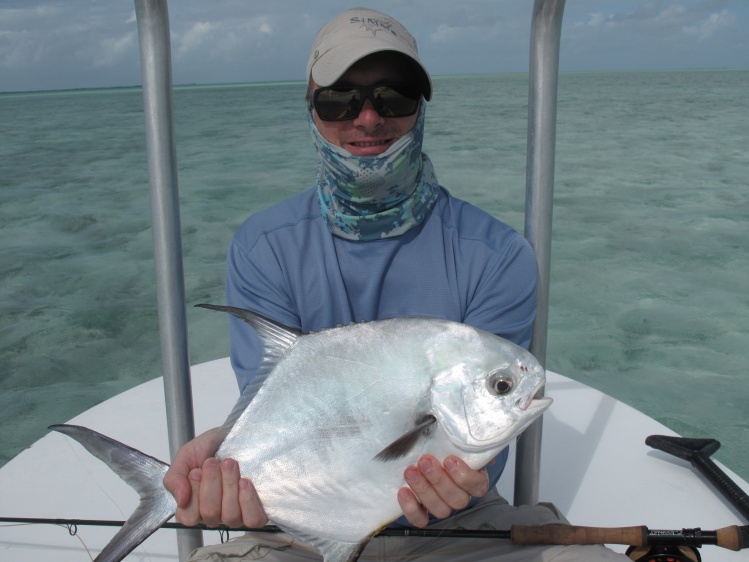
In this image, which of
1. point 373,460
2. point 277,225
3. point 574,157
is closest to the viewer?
point 373,460

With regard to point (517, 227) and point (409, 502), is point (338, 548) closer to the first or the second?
point (409, 502)

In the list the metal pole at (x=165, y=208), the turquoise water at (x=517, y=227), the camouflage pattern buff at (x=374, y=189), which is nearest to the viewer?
the metal pole at (x=165, y=208)

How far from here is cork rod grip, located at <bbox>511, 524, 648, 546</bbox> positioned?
1.42 m

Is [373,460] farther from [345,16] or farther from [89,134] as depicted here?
[89,134]

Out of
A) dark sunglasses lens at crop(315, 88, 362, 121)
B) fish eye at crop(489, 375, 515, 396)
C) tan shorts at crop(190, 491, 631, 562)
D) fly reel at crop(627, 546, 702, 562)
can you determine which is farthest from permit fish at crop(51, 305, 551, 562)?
fly reel at crop(627, 546, 702, 562)

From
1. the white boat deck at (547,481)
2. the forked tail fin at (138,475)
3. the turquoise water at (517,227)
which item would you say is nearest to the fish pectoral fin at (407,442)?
the forked tail fin at (138,475)

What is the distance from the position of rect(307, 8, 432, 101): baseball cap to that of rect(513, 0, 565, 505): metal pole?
240mm

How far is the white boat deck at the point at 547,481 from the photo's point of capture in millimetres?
1737

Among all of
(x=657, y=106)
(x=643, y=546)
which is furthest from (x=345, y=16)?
(x=657, y=106)

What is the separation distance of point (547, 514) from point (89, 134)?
18.5m

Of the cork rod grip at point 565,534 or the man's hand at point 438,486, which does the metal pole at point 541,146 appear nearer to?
the cork rod grip at point 565,534

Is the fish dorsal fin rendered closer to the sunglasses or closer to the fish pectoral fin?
the fish pectoral fin

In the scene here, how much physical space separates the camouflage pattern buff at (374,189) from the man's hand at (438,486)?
0.65 m

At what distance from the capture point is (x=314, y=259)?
157 cm
